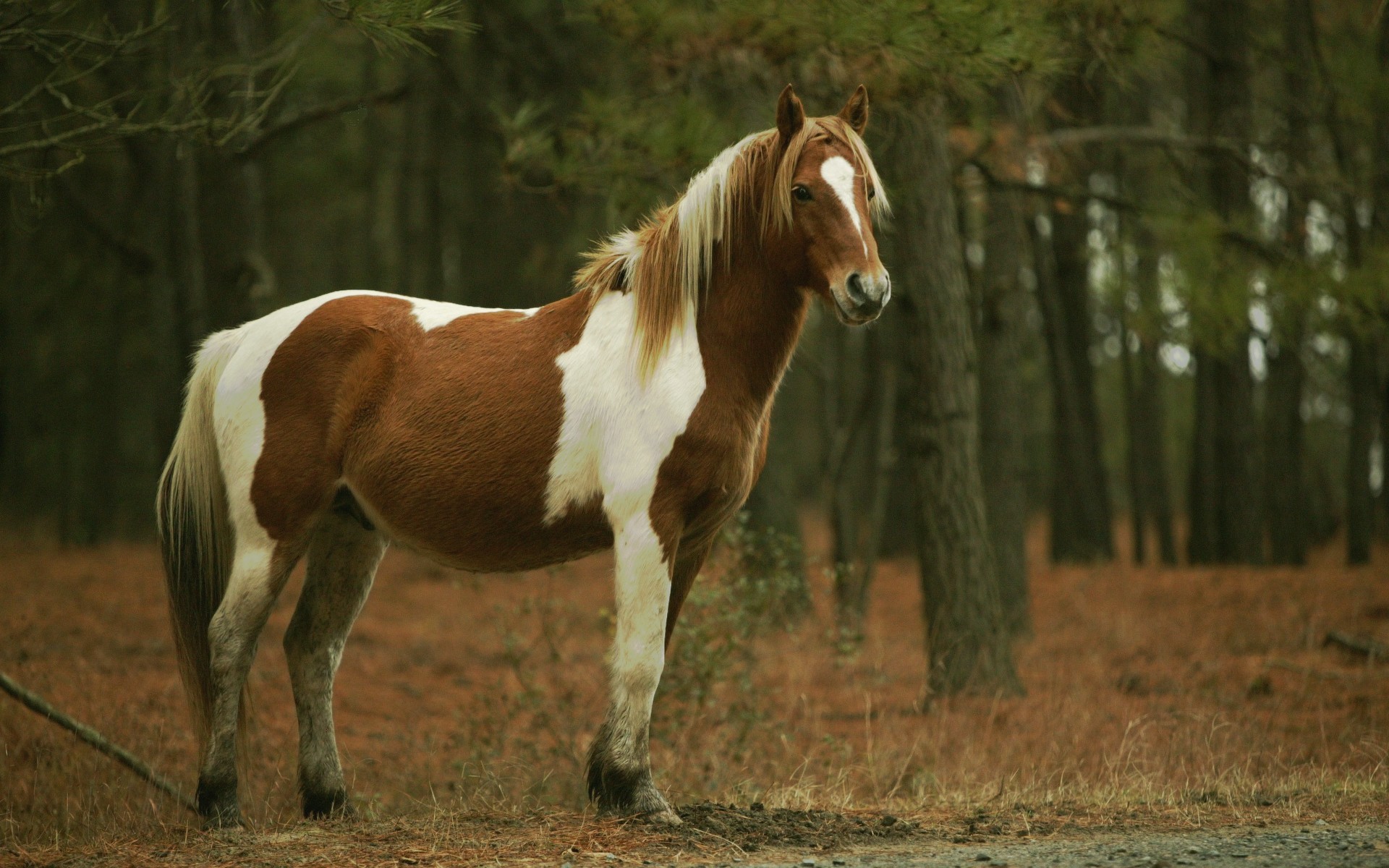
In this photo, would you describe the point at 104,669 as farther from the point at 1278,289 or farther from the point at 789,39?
the point at 1278,289

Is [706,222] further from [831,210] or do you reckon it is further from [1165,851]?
[1165,851]

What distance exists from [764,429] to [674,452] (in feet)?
2.20

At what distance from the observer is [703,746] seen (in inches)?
256

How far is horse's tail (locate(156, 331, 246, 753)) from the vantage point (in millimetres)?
5148

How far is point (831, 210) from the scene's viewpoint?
4367 millimetres

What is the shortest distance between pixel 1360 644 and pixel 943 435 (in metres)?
3.99

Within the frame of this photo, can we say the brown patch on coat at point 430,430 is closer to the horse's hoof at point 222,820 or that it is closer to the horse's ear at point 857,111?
the horse's hoof at point 222,820

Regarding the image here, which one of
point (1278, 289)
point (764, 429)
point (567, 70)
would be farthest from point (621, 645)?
point (567, 70)

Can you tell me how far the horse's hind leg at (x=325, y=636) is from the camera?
509 centimetres

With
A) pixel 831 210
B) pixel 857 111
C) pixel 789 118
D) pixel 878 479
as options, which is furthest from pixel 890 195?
pixel 878 479

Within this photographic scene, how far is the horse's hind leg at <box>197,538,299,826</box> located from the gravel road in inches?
91.8

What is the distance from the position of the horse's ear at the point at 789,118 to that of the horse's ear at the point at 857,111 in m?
0.27

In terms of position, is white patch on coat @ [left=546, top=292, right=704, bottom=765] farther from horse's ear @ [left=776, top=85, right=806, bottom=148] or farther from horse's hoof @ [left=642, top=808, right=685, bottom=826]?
horse's ear @ [left=776, top=85, right=806, bottom=148]

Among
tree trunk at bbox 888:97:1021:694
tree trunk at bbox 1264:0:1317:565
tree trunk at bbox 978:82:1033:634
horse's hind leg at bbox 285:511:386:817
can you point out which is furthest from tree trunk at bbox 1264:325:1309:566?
horse's hind leg at bbox 285:511:386:817
